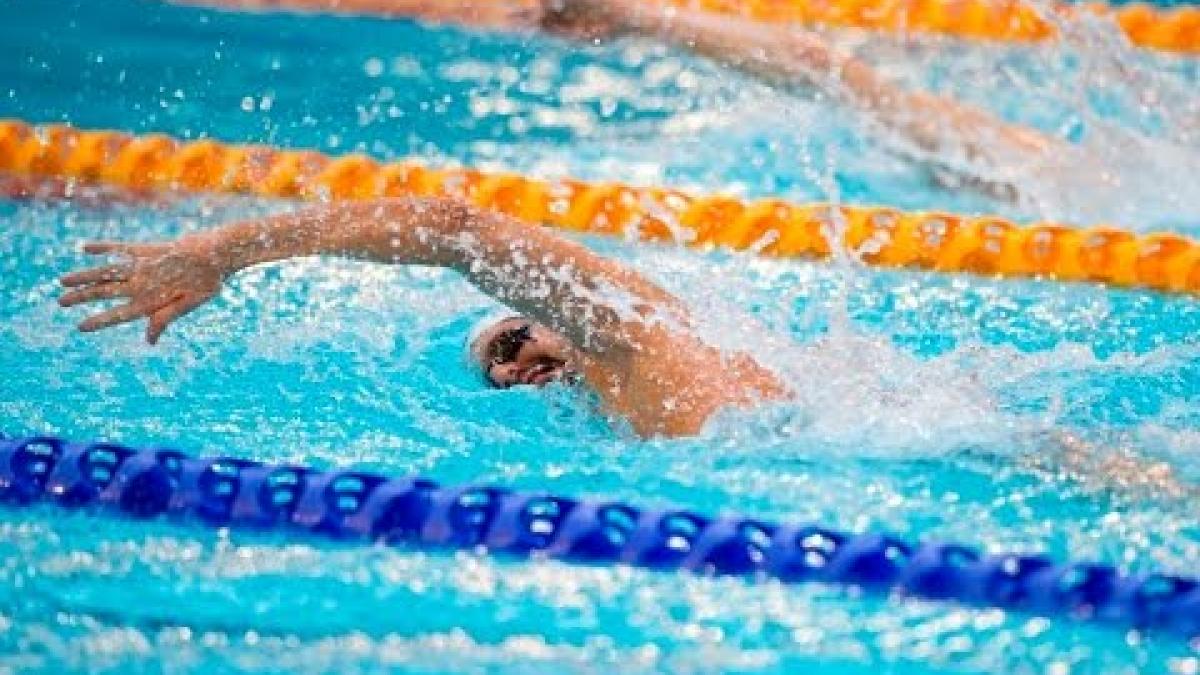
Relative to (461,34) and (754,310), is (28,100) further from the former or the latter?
(754,310)

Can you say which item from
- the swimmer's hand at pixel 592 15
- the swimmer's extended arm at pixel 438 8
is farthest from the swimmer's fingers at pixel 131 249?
the swimmer's extended arm at pixel 438 8

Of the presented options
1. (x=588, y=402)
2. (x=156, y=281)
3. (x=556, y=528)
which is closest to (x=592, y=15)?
(x=588, y=402)

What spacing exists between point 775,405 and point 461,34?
8.83 feet

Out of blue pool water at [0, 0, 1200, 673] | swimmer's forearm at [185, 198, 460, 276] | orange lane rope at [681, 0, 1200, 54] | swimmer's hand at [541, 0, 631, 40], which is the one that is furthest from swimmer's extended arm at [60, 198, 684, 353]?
orange lane rope at [681, 0, 1200, 54]

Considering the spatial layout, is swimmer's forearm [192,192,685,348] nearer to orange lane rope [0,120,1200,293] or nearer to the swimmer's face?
the swimmer's face

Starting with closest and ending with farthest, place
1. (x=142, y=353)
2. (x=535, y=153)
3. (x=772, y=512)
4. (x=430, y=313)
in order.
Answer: (x=772, y=512) → (x=142, y=353) → (x=430, y=313) → (x=535, y=153)

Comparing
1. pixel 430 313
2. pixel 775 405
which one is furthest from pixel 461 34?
pixel 775 405

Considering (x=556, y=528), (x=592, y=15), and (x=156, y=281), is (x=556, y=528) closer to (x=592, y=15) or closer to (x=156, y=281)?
(x=156, y=281)

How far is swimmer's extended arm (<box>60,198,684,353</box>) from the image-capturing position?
2625mm

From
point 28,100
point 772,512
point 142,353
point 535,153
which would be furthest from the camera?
point 28,100

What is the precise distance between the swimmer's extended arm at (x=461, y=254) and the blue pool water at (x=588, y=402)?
0.67 ft

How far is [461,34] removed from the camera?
5230mm

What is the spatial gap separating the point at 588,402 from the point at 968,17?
2.60m

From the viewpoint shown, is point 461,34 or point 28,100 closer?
point 28,100
